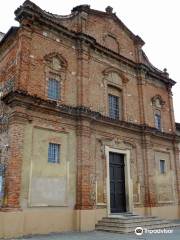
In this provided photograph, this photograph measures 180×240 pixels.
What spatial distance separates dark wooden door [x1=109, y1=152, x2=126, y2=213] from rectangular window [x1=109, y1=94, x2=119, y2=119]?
2190 mm

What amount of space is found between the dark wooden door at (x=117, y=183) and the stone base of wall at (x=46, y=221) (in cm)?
113

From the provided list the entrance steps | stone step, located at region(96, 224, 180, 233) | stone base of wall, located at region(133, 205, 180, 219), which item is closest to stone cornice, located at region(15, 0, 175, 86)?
stone base of wall, located at region(133, 205, 180, 219)

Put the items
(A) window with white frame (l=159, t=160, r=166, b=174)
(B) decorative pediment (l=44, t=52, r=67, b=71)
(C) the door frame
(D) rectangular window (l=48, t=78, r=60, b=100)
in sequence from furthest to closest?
(A) window with white frame (l=159, t=160, r=166, b=174)
(C) the door frame
(B) decorative pediment (l=44, t=52, r=67, b=71)
(D) rectangular window (l=48, t=78, r=60, b=100)

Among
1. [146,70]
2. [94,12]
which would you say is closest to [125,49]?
[146,70]

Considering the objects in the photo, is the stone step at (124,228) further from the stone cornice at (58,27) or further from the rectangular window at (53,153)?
the stone cornice at (58,27)

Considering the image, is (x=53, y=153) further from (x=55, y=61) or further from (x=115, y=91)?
(x=115, y=91)

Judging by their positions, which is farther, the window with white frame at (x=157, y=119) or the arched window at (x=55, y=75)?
the window with white frame at (x=157, y=119)

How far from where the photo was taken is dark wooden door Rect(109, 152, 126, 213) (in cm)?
1394

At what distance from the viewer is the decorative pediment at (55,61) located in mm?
13068

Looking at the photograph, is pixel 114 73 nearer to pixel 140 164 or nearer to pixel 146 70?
pixel 146 70

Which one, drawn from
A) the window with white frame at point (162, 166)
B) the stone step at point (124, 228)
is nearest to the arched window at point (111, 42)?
the window with white frame at point (162, 166)

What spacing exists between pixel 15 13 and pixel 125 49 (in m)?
7.49

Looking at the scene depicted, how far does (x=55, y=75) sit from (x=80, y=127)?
8.99 ft

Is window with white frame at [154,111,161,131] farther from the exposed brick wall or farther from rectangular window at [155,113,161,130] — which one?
the exposed brick wall
